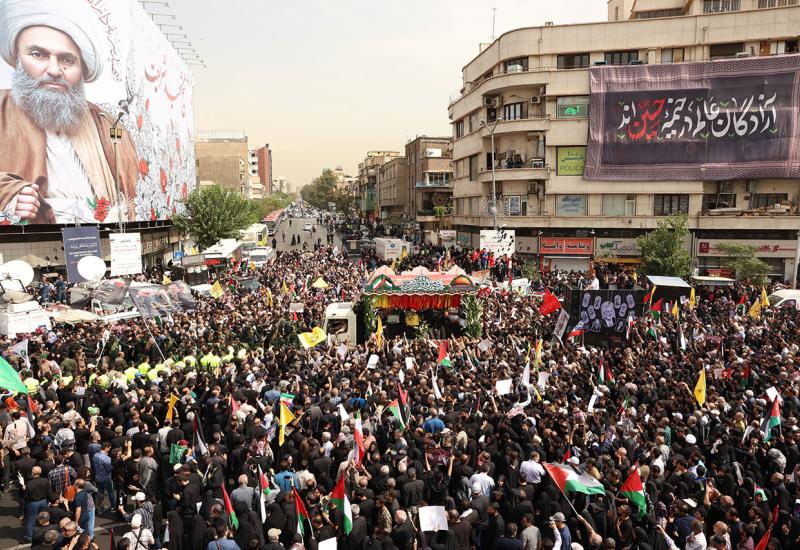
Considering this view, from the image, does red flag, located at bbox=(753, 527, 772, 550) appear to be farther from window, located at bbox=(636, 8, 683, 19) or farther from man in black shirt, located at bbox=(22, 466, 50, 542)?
window, located at bbox=(636, 8, 683, 19)

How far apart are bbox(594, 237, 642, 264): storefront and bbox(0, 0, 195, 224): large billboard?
3231cm

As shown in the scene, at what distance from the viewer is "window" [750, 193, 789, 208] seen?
39562 mm

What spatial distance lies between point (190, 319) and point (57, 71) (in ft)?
89.0

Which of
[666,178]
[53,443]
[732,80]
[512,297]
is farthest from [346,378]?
[732,80]

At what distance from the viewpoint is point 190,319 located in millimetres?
21531

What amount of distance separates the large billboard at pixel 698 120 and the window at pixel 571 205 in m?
2.70

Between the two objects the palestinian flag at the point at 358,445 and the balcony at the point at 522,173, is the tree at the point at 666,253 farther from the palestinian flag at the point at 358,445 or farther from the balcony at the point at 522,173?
the palestinian flag at the point at 358,445

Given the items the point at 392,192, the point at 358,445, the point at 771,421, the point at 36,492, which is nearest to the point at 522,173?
the point at 771,421

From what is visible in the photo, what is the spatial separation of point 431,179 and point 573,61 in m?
33.3

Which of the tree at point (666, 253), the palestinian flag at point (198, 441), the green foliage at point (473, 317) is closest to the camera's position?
the palestinian flag at point (198, 441)

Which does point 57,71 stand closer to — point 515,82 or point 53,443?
point 515,82

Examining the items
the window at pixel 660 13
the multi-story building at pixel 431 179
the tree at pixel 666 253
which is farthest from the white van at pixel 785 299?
the multi-story building at pixel 431 179

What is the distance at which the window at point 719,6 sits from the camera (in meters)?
41.3

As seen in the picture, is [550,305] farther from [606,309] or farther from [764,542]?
[764,542]
